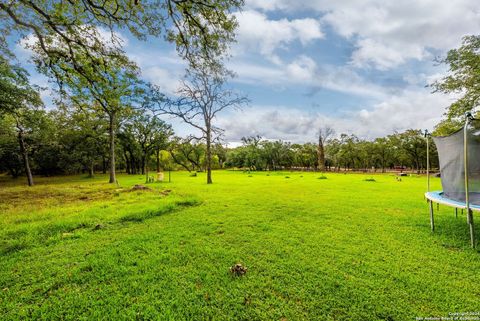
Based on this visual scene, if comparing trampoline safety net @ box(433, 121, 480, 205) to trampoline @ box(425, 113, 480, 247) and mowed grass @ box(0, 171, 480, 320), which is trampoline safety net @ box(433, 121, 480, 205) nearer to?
trampoline @ box(425, 113, 480, 247)

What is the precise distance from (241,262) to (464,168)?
4.53 meters

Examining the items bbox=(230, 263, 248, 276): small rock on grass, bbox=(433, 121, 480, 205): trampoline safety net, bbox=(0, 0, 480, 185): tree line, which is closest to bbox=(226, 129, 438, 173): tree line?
bbox=(0, 0, 480, 185): tree line

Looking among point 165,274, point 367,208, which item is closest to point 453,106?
point 367,208

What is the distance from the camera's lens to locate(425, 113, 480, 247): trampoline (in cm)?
354

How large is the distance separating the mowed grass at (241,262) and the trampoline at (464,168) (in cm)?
91

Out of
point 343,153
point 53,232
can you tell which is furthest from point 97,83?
point 343,153

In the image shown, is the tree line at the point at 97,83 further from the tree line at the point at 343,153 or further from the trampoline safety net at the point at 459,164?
the tree line at the point at 343,153

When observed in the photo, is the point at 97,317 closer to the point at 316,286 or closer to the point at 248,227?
the point at 316,286

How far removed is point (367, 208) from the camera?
7305 millimetres

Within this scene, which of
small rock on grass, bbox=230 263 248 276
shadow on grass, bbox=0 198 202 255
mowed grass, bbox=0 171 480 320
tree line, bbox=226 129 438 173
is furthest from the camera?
tree line, bbox=226 129 438 173

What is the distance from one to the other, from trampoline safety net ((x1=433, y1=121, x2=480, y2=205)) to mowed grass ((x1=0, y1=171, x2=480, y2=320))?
1.07 meters

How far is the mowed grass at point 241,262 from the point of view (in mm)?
2361

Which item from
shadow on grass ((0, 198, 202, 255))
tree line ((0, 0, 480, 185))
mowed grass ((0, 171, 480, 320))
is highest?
tree line ((0, 0, 480, 185))

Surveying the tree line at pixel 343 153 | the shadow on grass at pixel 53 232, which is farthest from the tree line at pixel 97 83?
the tree line at pixel 343 153
